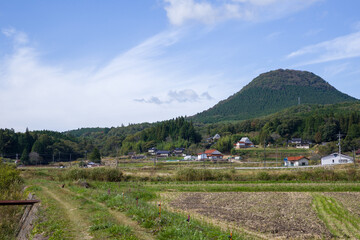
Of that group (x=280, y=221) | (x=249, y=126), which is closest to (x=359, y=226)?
(x=280, y=221)

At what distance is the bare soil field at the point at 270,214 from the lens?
11.9 meters

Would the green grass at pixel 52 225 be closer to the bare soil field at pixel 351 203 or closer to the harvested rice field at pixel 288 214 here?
the harvested rice field at pixel 288 214

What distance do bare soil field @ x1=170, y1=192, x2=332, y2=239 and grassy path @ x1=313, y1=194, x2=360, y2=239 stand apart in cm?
34

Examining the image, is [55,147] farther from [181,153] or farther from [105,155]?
[181,153]

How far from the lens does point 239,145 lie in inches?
3925

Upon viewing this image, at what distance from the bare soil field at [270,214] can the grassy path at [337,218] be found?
1.13 ft

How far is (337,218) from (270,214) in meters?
3.03

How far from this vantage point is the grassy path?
1181cm

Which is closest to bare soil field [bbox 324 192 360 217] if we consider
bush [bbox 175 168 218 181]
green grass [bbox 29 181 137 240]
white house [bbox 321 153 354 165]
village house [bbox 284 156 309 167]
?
green grass [bbox 29 181 137 240]

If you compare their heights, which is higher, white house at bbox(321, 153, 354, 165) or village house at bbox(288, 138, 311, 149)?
village house at bbox(288, 138, 311, 149)

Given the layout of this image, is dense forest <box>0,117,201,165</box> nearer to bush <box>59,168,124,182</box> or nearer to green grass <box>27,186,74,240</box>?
bush <box>59,168,124,182</box>

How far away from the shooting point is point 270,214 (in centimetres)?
1540

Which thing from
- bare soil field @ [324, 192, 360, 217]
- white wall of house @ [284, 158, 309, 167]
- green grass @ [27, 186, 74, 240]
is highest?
A: green grass @ [27, 186, 74, 240]

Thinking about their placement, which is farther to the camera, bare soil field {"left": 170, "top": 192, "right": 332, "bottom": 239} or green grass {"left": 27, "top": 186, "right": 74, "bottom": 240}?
bare soil field {"left": 170, "top": 192, "right": 332, "bottom": 239}
